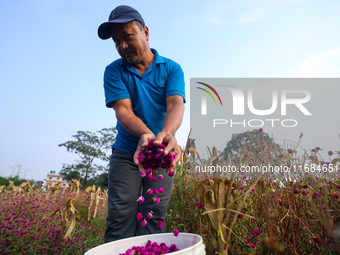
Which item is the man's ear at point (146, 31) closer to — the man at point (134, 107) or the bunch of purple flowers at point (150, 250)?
the man at point (134, 107)

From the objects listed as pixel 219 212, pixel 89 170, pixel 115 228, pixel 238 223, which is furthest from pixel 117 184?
pixel 89 170

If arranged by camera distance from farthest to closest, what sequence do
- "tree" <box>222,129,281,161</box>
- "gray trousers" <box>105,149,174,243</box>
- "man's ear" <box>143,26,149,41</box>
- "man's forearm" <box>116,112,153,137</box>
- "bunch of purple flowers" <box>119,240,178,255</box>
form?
"tree" <box>222,129,281,161</box>, "man's ear" <box>143,26,149,41</box>, "gray trousers" <box>105,149,174,243</box>, "man's forearm" <box>116,112,153,137</box>, "bunch of purple flowers" <box>119,240,178,255</box>

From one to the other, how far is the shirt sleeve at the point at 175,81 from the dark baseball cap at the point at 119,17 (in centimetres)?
48

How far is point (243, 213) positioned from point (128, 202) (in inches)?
34.5

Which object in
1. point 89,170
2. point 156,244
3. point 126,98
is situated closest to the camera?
point 156,244

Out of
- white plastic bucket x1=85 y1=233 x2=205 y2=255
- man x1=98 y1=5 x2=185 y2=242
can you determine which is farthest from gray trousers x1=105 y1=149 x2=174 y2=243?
white plastic bucket x1=85 y1=233 x2=205 y2=255

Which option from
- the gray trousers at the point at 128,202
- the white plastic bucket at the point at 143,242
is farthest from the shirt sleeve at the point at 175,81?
the white plastic bucket at the point at 143,242

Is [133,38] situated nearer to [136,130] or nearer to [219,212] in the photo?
[136,130]

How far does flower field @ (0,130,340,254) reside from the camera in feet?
4.50

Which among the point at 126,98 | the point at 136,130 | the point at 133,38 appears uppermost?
the point at 133,38

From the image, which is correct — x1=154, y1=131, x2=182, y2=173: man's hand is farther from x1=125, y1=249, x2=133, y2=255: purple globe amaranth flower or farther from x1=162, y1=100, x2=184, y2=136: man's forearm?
x1=125, y1=249, x2=133, y2=255: purple globe amaranth flower

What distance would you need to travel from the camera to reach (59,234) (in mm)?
3219

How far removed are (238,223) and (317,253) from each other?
0.54 meters

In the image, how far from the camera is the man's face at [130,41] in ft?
6.11
